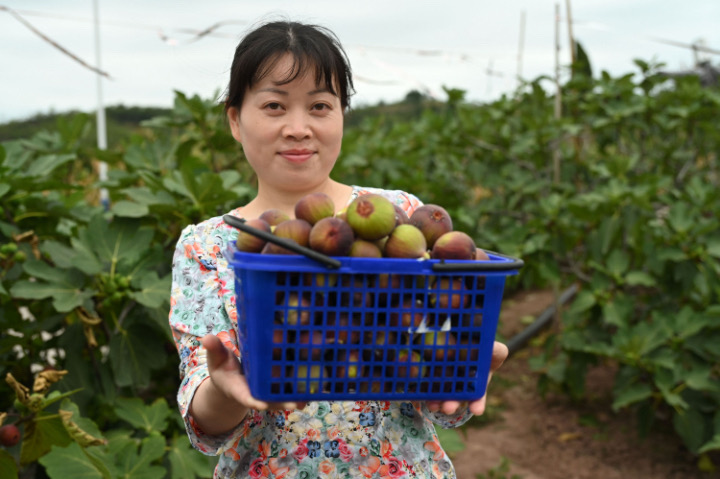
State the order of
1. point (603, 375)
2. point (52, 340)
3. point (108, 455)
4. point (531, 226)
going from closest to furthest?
point (108, 455), point (52, 340), point (531, 226), point (603, 375)

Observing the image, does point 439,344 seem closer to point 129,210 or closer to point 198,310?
point 198,310

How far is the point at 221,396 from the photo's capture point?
1229mm

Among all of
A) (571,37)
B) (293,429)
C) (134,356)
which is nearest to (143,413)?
(134,356)

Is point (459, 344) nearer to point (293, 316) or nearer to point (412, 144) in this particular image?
point (293, 316)

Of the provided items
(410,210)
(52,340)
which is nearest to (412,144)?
(52,340)

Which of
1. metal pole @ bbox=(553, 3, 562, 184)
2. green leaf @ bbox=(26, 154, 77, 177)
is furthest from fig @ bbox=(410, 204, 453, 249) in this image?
metal pole @ bbox=(553, 3, 562, 184)

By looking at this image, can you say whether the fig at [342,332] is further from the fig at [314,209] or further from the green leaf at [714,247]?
the green leaf at [714,247]

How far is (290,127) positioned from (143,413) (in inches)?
52.0

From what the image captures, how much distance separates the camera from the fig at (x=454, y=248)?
110 centimetres

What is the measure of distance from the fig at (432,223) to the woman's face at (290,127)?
327mm

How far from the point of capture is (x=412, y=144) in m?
6.50

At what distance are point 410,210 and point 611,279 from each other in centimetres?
238

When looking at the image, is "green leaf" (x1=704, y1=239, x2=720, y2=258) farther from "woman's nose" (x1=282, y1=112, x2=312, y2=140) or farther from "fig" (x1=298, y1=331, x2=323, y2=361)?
"fig" (x1=298, y1=331, x2=323, y2=361)

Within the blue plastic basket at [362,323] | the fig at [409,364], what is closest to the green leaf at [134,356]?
the blue plastic basket at [362,323]
